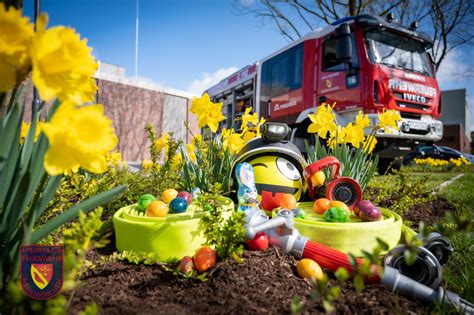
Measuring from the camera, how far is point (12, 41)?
0.59 meters

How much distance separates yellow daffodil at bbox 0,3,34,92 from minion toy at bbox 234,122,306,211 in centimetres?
133

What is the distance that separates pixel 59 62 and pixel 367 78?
4.64 m

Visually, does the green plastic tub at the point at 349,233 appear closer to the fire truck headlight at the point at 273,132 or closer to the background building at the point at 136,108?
the fire truck headlight at the point at 273,132

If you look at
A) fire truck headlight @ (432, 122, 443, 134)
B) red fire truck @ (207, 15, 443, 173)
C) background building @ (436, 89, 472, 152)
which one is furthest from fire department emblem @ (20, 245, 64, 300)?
background building @ (436, 89, 472, 152)

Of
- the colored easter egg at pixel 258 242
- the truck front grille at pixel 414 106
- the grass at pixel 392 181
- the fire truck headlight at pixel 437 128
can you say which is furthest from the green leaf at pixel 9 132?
the fire truck headlight at pixel 437 128

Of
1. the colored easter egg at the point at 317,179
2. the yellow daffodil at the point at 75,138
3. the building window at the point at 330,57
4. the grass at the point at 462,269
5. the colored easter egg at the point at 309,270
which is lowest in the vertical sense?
the grass at the point at 462,269

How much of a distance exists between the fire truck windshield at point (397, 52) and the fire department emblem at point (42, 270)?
487 centimetres

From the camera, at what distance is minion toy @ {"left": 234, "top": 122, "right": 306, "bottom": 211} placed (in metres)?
1.76

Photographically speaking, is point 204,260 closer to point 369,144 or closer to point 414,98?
point 369,144

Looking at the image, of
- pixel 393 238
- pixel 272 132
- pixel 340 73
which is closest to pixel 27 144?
pixel 272 132

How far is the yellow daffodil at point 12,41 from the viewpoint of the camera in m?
0.58

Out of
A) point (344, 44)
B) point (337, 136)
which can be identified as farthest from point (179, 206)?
point (344, 44)

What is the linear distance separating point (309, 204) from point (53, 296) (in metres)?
1.38

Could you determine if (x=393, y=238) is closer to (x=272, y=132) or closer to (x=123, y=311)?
(x=272, y=132)
